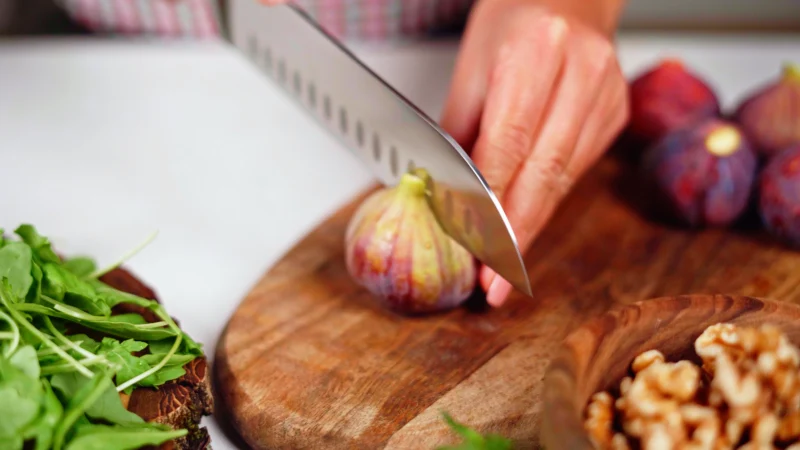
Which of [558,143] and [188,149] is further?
[188,149]

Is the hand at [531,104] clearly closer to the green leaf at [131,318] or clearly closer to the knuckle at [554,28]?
the knuckle at [554,28]

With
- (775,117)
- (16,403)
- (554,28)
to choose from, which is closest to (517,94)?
(554,28)

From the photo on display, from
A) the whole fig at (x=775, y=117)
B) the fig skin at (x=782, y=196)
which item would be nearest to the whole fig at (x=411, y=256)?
the fig skin at (x=782, y=196)

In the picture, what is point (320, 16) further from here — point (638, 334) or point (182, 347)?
point (638, 334)

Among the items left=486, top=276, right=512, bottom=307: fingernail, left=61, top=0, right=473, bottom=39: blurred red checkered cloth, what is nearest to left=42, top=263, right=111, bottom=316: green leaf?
left=486, top=276, right=512, bottom=307: fingernail

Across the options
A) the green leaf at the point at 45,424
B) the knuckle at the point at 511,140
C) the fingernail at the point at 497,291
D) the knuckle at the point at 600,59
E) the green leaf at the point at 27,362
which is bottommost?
the fingernail at the point at 497,291

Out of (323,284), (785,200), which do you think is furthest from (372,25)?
(785,200)
